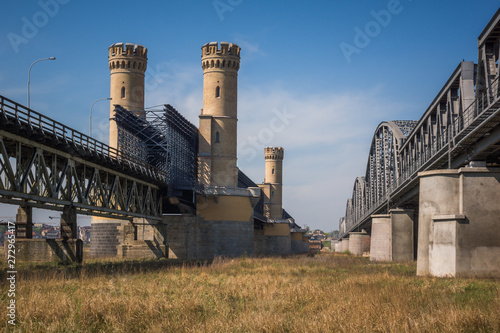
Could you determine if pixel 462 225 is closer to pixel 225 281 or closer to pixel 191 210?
pixel 225 281

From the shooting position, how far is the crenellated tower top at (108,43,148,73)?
64.1 m

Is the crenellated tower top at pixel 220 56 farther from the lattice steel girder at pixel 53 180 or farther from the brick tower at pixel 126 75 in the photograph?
the lattice steel girder at pixel 53 180

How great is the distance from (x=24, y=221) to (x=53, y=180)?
290cm

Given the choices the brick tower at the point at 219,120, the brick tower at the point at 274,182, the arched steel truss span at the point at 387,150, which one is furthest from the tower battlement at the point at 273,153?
the brick tower at the point at 219,120

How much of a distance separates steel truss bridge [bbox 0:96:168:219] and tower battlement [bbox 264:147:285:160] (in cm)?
7406

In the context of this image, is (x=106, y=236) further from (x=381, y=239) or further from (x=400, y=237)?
(x=400, y=237)

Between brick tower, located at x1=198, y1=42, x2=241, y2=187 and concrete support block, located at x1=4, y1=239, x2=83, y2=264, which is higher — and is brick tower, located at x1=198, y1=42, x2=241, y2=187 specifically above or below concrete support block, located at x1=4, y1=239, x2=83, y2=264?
above

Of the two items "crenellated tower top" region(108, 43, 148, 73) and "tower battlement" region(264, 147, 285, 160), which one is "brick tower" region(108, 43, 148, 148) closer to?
"crenellated tower top" region(108, 43, 148, 73)

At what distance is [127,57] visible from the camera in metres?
64.1

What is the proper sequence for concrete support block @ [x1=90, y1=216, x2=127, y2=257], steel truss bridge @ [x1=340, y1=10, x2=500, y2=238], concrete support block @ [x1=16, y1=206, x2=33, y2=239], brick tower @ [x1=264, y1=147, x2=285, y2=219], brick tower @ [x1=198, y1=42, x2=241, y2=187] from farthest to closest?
brick tower @ [x1=264, y1=147, x2=285, y2=219] → brick tower @ [x1=198, y1=42, x2=241, y2=187] → concrete support block @ [x1=90, y1=216, x2=127, y2=257] → concrete support block @ [x1=16, y1=206, x2=33, y2=239] → steel truss bridge @ [x1=340, y1=10, x2=500, y2=238]

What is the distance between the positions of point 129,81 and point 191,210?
16.1 meters

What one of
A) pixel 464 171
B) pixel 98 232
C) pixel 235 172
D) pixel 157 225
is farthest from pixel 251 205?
pixel 464 171

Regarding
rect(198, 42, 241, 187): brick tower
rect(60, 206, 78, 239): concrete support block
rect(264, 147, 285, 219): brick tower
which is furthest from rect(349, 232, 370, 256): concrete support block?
rect(60, 206, 78, 239): concrete support block

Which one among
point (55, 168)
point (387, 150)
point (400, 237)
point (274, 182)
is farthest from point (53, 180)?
point (274, 182)
